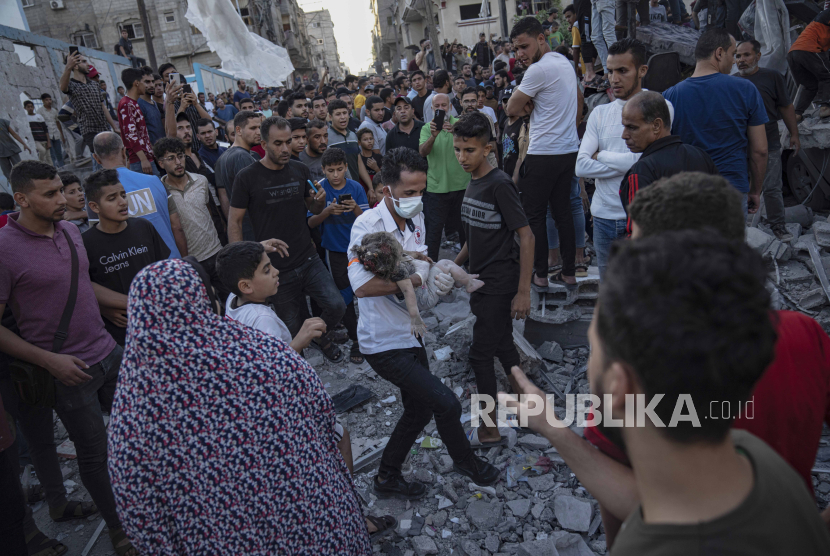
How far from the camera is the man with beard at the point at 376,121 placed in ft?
24.8

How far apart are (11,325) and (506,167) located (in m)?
4.72

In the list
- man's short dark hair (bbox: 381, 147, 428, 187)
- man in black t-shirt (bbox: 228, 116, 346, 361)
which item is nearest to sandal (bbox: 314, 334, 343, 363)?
man in black t-shirt (bbox: 228, 116, 346, 361)

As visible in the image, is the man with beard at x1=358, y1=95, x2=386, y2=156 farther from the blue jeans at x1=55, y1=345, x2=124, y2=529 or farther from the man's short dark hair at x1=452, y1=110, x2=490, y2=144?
the blue jeans at x1=55, y1=345, x2=124, y2=529

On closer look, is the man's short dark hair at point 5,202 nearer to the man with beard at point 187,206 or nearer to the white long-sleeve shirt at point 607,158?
the man with beard at point 187,206

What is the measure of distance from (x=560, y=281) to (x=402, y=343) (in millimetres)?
2565

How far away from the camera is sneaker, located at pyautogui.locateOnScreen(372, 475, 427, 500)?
333cm

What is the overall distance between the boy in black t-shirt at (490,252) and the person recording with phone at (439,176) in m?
2.61

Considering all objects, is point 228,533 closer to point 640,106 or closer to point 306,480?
point 306,480

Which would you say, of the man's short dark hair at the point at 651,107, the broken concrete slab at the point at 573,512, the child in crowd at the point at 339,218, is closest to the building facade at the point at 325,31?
the child in crowd at the point at 339,218

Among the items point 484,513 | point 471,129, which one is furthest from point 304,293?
point 484,513

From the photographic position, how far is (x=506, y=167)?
580 centimetres

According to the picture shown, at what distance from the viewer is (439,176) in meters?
6.36

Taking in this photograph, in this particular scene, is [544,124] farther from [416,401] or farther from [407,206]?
[416,401]

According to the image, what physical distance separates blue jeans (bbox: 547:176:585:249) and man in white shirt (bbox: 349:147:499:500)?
217cm
